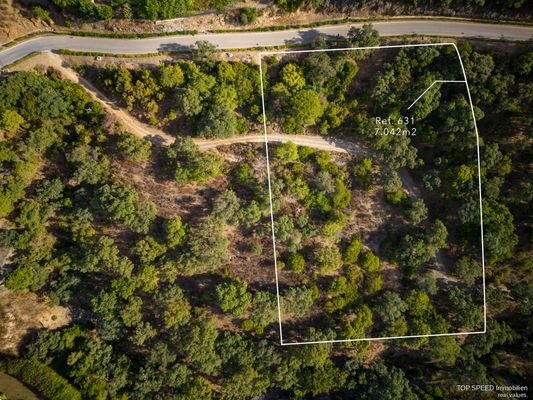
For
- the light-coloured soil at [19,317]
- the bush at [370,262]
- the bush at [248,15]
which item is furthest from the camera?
the light-coloured soil at [19,317]

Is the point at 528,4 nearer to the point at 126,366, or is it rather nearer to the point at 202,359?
the point at 202,359

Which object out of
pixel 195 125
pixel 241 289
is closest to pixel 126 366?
pixel 241 289

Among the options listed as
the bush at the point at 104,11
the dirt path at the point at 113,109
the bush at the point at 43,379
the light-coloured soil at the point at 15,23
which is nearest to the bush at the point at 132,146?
the dirt path at the point at 113,109

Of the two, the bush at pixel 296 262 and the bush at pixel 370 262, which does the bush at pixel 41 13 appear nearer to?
the bush at pixel 296 262

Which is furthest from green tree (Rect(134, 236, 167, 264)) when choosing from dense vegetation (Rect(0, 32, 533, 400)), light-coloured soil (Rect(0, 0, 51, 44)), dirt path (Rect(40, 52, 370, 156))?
light-coloured soil (Rect(0, 0, 51, 44))

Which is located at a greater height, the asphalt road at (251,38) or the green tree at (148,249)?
the asphalt road at (251,38)

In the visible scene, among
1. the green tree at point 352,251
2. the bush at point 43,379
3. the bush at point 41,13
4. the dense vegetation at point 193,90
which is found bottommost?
the bush at point 43,379

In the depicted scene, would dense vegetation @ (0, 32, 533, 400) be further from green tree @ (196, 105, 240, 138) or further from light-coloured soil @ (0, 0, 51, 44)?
light-coloured soil @ (0, 0, 51, 44)
